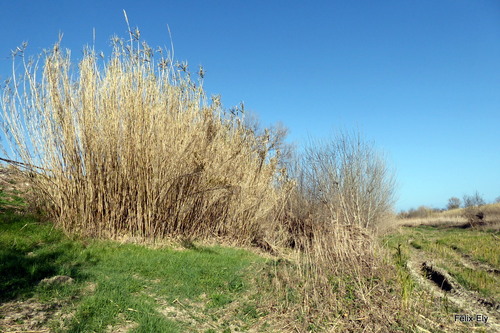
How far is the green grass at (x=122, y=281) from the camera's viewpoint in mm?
4129

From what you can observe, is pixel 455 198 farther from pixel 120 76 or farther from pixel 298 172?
pixel 120 76

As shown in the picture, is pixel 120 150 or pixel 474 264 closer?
pixel 120 150

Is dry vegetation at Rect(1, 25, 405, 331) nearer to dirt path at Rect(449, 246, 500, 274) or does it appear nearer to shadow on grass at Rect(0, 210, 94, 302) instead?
shadow on grass at Rect(0, 210, 94, 302)

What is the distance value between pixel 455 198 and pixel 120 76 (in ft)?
161

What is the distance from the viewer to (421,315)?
15.4 ft

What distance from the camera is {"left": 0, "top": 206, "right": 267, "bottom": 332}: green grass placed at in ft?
13.5

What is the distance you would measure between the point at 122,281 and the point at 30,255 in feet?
5.75

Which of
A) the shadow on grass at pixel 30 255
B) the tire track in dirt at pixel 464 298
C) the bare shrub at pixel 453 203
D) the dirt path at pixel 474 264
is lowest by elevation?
the tire track in dirt at pixel 464 298

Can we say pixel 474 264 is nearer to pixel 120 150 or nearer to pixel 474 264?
pixel 474 264

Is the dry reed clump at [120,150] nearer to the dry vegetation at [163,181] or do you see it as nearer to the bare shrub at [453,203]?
the dry vegetation at [163,181]

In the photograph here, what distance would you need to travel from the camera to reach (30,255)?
18.5 ft

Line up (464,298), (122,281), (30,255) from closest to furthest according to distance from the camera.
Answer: (122,281) → (30,255) → (464,298)

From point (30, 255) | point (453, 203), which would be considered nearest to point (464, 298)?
point (30, 255)

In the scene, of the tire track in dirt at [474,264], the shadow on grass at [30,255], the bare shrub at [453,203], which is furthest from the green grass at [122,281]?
the bare shrub at [453,203]
